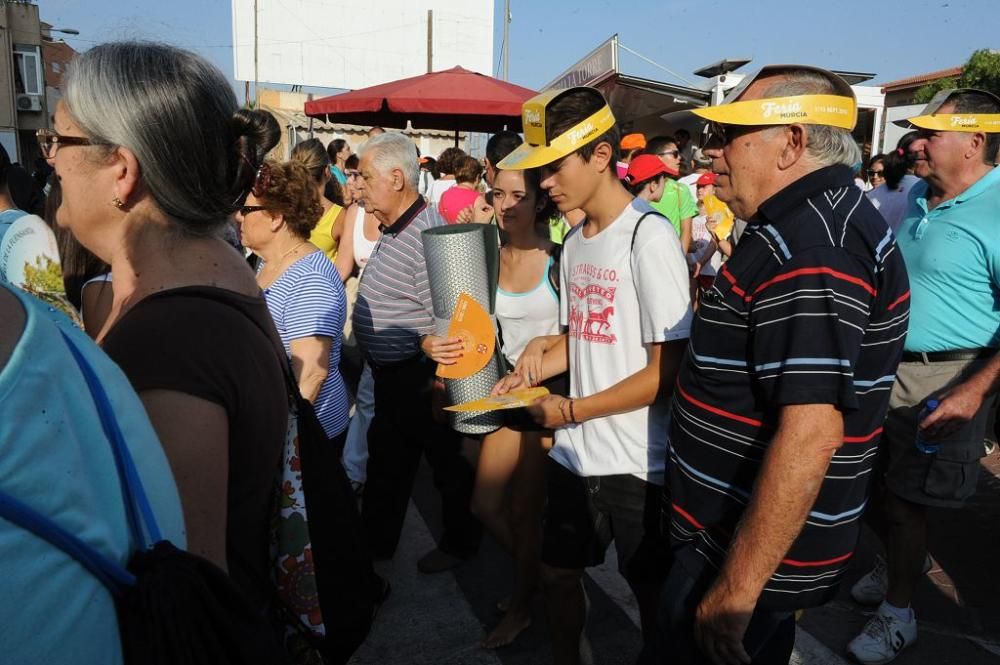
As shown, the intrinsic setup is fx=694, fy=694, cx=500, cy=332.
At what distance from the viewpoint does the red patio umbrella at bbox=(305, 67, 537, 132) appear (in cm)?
846

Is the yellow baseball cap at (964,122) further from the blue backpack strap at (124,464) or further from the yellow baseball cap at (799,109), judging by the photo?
the blue backpack strap at (124,464)

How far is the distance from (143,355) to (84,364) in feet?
0.76

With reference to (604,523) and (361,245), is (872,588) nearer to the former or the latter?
(604,523)

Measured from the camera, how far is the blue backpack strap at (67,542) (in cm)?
66

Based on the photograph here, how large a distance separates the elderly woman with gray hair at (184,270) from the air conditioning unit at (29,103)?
129 feet

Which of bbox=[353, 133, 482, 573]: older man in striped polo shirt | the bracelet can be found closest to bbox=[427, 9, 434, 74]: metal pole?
bbox=[353, 133, 482, 573]: older man in striped polo shirt

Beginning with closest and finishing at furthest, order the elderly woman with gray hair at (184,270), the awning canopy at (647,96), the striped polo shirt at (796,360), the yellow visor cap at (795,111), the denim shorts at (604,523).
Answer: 1. the elderly woman with gray hair at (184,270)
2. the striped polo shirt at (796,360)
3. the yellow visor cap at (795,111)
4. the denim shorts at (604,523)
5. the awning canopy at (647,96)

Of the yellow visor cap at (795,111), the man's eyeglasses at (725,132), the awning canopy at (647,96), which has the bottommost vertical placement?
the man's eyeglasses at (725,132)

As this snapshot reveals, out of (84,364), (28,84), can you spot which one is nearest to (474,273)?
(84,364)

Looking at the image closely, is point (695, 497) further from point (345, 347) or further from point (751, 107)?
point (345, 347)

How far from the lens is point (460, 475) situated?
11.8ft

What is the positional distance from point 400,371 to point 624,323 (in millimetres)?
1541

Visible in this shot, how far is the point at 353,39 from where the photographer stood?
1102 inches

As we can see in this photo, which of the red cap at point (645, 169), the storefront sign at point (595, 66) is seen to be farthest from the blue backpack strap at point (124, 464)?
the storefront sign at point (595, 66)
